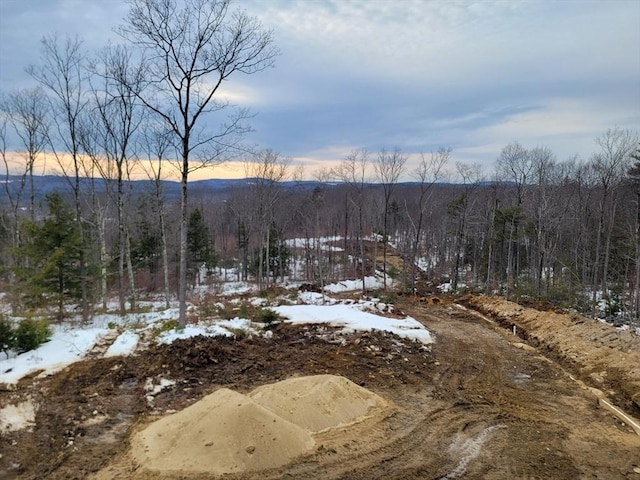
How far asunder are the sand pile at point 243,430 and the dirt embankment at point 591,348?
227 inches

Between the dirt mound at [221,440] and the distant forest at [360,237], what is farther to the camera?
the distant forest at [360,237]

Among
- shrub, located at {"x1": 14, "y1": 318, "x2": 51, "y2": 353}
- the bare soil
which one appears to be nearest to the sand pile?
the bare soil

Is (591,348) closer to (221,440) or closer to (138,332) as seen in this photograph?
(221,440)

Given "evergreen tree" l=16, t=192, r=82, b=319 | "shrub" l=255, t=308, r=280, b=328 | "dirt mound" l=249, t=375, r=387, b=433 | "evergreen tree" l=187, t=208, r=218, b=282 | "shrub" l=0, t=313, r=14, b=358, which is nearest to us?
"dirt mound" l=249, t=375, r=387, b=433

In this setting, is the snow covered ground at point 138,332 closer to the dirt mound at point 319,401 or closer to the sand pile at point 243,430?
the sand pile at point 243,430

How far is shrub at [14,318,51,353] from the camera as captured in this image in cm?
922

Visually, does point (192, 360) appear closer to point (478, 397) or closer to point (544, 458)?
point (478, 397)

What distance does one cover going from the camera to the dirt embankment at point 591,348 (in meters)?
9.02

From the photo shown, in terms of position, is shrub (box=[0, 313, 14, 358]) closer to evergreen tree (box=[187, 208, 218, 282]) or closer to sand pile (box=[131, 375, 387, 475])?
sand pile (box=[131, 375, 387, 475])

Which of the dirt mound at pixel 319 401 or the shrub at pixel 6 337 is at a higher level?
the shrub at pixel 6 337

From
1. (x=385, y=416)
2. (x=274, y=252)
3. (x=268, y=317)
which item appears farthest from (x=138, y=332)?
(x=274, y=252)

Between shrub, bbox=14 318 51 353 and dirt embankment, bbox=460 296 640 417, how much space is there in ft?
41.4

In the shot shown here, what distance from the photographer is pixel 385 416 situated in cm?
750

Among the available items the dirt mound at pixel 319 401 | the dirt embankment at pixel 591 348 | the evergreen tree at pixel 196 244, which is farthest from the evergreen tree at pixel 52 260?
the evergreen tree at pixel 196 244
